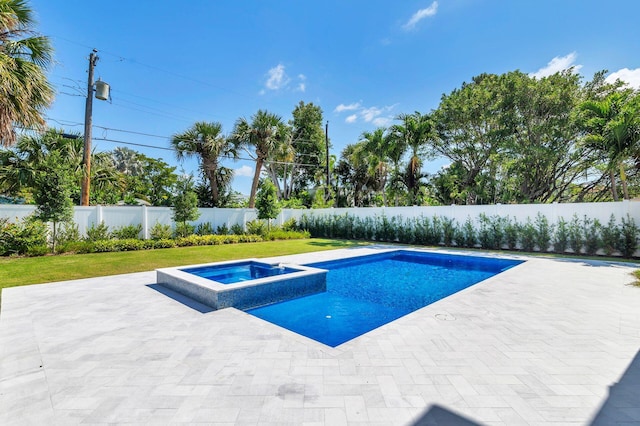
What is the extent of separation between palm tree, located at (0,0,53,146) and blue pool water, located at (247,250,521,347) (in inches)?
279

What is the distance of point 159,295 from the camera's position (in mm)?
5473

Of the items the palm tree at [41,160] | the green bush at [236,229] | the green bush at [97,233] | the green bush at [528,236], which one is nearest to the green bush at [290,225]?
A: the green bush at [236,229]

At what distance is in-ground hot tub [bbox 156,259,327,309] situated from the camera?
4848 mm

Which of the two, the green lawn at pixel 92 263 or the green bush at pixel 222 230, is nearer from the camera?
the green lawn at pixel 92 263

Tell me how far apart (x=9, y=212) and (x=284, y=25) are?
1276cm

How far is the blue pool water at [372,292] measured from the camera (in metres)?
4.62

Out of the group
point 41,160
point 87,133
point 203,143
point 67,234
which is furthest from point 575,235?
point 41,160

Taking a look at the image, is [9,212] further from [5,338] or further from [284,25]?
[284,25]

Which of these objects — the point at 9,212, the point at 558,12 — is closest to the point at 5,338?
the point at 9,212

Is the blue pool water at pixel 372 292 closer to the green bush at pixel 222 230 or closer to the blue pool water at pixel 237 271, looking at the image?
the blue pool water at pixel 237 271

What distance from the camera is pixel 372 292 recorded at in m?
6.59

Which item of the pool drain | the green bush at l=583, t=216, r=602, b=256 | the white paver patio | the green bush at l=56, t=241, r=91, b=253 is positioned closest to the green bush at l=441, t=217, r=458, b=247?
the green bush at l=583, t=216, r=602, b=256

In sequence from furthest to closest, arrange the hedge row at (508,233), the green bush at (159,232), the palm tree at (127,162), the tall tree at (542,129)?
the palm tree at (127,162) → the tall tree at (542,129) → the green bush at (159,232) → the hedge row at (508,233)

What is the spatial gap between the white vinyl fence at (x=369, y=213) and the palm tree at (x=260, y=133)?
3.88 metres
